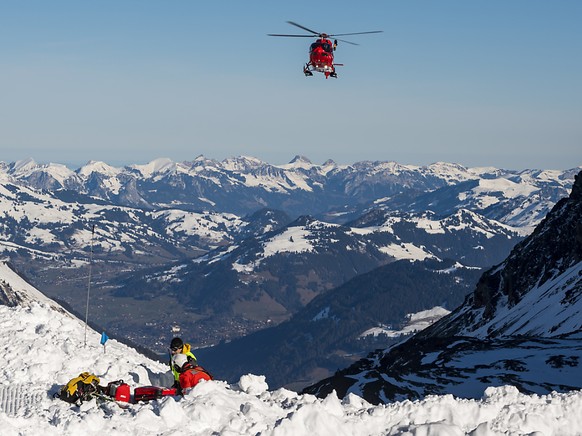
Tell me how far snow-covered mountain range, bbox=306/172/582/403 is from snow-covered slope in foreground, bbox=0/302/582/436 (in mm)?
28974

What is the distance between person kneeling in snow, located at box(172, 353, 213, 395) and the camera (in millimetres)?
29891

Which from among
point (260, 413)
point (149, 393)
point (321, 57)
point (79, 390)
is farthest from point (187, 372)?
point (321, 57)

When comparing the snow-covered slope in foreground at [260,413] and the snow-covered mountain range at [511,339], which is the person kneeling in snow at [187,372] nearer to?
the snow-covered slope in foreground at [260,413]

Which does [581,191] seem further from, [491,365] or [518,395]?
[518,395]

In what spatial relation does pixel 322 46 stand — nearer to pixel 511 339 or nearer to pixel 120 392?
pixel 511 339

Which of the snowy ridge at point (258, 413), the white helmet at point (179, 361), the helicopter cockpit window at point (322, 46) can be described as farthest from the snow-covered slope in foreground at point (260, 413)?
the helicopter cockpit window at point (322, 46)

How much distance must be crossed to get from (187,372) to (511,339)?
81641 millimetres

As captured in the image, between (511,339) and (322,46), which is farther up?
(322,46)

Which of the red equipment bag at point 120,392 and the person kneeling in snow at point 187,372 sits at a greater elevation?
the person kneeling in snow at point 187,372

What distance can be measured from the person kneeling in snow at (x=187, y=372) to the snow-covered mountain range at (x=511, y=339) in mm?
30805

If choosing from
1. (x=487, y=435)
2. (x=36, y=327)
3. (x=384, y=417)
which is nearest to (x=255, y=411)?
(x=384, y=417)

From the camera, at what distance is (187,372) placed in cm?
3014

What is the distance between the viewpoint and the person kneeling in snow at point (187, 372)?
29.9 metres

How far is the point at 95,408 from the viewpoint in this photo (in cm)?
2750
